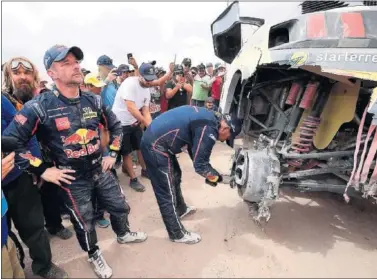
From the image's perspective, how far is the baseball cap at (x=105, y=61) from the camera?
516cm

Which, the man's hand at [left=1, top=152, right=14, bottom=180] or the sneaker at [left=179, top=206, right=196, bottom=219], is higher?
the man's hand at [left=1, top=152, right=14, bottom=180]

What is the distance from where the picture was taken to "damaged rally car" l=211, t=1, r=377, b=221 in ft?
8.43

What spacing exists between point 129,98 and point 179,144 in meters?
1.63

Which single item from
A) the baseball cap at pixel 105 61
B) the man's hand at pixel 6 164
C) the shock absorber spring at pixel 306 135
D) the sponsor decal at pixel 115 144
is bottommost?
the shock absorber spring at pixel 306 135

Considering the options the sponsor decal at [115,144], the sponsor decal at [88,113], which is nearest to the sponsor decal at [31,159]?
the sponsor decal at [88,113]

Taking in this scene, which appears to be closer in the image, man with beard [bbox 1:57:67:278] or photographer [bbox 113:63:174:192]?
man with beard [bbox 1:57:67:278]

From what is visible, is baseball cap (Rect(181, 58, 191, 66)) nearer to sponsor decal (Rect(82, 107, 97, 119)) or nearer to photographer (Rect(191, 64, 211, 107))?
photographer (Rect(191, 64, 211, 107))

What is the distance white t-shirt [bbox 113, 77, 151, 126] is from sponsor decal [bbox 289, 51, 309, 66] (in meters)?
2.26

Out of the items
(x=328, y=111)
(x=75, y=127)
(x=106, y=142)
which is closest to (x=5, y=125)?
(x=75, y=127)

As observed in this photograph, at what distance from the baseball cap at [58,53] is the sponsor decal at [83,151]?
63cm

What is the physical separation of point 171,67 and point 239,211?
3.02 m

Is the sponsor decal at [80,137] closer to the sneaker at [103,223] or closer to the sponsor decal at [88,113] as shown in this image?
the sponsor decal at [88,113]

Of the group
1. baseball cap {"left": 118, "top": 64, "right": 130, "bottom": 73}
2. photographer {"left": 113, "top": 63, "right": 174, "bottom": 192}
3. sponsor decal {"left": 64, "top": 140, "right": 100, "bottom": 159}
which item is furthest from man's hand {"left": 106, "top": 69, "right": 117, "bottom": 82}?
sponsor decal {"left": 64, "top": 140, "right": 100, "bottom": 159}

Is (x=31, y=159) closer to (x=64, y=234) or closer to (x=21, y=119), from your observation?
(x=21, y=119)
